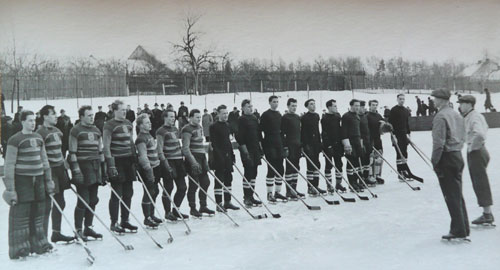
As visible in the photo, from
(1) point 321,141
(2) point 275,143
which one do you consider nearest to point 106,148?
(2) point 275,143

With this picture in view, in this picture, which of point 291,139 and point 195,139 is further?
point 291,139

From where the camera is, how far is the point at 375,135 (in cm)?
962

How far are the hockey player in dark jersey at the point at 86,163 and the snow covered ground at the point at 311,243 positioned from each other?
424 mm

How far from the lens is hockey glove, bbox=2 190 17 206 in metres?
4.87

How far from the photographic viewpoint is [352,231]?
5.81m

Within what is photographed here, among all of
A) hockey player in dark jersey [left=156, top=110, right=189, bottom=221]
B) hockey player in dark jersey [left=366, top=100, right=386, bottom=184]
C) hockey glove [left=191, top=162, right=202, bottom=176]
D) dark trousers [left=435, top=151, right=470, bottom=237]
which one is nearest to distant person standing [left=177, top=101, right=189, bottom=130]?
hockey player in dark jersey [left=366, top=100, right=386, bottom=184]

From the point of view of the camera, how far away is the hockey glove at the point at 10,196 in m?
4.87

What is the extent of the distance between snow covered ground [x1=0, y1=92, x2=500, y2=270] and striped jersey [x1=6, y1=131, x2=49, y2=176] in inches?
28.3

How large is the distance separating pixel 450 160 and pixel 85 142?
4.87 meters

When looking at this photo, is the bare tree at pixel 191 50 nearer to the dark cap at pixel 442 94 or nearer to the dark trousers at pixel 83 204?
the dark trousers at pixel 83 204

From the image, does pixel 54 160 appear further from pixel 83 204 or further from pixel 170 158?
pixel 170 158

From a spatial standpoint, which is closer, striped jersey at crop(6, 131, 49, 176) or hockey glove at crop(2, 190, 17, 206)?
hockey glove at crop(2, 190, 17, 206)

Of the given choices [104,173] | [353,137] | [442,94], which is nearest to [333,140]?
[353,137]

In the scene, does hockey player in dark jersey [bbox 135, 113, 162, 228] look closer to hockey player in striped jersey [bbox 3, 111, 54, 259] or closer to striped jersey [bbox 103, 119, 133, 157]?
striped jersey [bbox 103, 119, 133, 157]
